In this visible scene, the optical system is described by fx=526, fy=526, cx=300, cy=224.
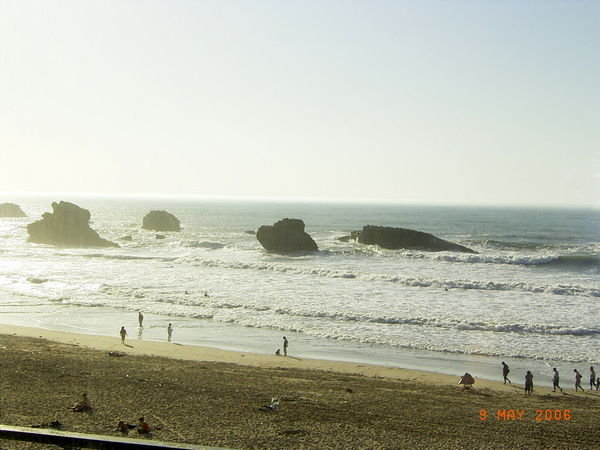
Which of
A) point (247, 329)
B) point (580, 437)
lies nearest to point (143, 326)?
point (247, 329)

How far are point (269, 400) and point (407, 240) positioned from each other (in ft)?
168

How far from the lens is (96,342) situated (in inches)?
936

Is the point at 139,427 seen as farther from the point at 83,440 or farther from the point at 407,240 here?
the point at 407,240

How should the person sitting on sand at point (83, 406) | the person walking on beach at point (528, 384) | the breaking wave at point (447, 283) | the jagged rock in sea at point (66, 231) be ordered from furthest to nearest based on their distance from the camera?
the jagged rock in sea at point (66, 231) < the breaking wave at point (447, 283) < the person walking on beach at point (528, 384) < the person sitting on sand at point (83, 406)

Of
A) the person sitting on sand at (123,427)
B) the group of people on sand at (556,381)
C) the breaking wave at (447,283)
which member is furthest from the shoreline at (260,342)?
the breaking wave at (447,283)

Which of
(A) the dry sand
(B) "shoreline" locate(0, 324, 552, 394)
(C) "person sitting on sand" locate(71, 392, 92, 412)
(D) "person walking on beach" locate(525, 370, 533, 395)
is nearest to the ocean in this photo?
(B) "shoreline" locate(0, 324, 552, 394)

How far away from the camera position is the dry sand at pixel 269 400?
12.1 meters

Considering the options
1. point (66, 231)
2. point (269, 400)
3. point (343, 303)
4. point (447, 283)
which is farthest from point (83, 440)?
point (66, 231)

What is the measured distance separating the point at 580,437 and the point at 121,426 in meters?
11.0
